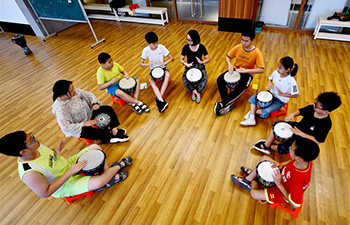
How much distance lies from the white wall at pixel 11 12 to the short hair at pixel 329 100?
26.7 ft

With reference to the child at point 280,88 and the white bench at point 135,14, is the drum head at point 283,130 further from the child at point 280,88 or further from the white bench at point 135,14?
the white bench at point 135,14

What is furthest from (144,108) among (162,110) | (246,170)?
(246,170)

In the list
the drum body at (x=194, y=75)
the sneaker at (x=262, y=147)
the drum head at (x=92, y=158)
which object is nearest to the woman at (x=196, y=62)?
the drum body at (x=194, y=75)

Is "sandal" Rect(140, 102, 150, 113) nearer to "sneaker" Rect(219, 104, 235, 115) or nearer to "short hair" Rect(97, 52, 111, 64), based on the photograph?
"short hair" Rect(97, 52, 111, 64)

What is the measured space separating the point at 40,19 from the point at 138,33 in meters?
3.24

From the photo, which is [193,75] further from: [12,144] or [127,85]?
[12,144]

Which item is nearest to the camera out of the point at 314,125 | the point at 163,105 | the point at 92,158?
the point at 314,125

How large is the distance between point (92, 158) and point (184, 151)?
1136 millimetres

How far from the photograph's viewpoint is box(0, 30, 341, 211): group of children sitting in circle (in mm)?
1438

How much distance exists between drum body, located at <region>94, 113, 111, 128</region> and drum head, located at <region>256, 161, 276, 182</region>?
1893mm

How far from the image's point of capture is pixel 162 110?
297cm

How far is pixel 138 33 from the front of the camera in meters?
5.53

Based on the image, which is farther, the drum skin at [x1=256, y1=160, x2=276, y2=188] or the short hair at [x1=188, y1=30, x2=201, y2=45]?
the short hair at [x1=188, y1=30, x2=201, y2=45]

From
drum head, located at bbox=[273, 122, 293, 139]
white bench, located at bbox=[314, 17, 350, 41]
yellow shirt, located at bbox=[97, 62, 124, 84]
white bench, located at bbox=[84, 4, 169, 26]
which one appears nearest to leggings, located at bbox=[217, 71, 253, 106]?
drum head, located at bbox=[273, 122, 293, 139]
